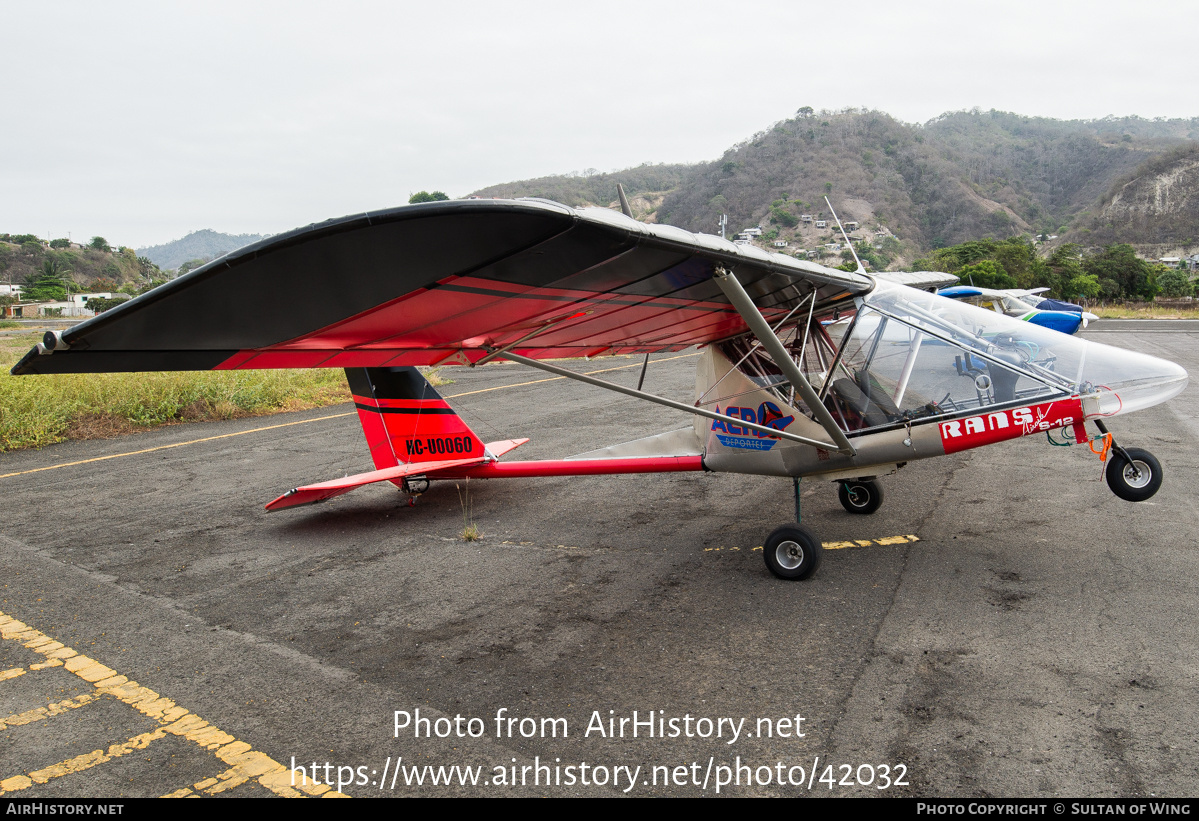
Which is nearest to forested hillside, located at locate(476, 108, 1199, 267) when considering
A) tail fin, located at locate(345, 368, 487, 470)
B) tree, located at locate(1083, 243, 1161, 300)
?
tree, located at locate(1083, 243, 1161, 300)

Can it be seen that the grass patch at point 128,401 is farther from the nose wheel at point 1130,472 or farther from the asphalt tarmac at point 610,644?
the nose wheel at point 1130,472

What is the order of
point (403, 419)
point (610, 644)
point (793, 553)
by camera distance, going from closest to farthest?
point (610, 644)
point (793, 553)
point (403, 419)

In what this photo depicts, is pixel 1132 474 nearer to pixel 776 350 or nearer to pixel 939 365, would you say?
pixel 939 365

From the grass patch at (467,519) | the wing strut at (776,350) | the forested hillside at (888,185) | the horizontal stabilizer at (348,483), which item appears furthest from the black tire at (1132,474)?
the forested hillside at (888,185)

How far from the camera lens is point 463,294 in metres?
4.01

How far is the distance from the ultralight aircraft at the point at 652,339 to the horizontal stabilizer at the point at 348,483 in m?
0.03

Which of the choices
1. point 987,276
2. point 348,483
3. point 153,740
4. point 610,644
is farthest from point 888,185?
point 153,740

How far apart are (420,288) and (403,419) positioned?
4.81 meters

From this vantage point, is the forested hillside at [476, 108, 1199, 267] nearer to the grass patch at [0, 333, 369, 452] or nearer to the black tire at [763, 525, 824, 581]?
the grass patch at [0, 333, 369, 452]

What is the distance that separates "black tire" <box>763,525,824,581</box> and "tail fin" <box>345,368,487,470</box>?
4295 mm

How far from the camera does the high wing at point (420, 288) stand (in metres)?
3.05

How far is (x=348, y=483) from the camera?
7543 mm
